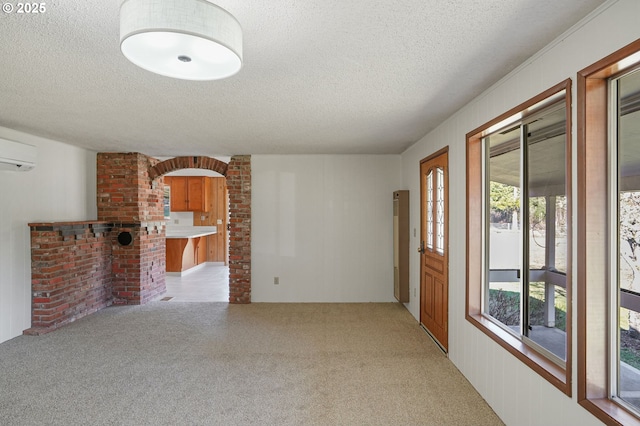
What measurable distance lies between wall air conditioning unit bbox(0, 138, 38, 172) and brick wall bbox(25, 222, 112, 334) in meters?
0.73

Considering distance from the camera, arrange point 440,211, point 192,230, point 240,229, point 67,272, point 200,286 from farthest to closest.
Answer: point 192,230, point 200,286, point 240,229, point 67,272, point 440,211

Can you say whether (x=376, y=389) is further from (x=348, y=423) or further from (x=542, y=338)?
(x=542, y=338)

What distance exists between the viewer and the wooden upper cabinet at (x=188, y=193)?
8.91m

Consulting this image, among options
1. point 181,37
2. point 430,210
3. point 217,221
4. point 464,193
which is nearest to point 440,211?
point 430,210

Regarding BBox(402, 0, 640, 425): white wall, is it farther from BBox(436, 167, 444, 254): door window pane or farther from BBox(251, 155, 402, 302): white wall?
BBox(251, 155, 402, 302): white wall

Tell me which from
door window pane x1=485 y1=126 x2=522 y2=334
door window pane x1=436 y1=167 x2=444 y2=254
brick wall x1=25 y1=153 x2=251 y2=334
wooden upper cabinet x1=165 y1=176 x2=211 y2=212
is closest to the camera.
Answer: door window pane x1=485 y1=126 x2=522 y2=334

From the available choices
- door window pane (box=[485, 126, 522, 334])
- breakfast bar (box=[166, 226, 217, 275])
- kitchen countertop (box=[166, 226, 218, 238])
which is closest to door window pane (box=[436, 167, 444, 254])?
door window pane (box=[485, 126, 522, 334])

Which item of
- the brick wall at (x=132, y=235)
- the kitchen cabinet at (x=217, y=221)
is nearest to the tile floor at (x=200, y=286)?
the brick wall at (x=132, y=235)

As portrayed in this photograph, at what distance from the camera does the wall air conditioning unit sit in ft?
11.6

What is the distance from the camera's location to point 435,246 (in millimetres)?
3963

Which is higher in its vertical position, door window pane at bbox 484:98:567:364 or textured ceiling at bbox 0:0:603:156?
textured ceiling at bbox 0:0:603:156

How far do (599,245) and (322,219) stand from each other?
13.7ft

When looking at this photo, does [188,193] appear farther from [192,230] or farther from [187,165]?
[187,165]

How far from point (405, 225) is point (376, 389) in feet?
8.95
